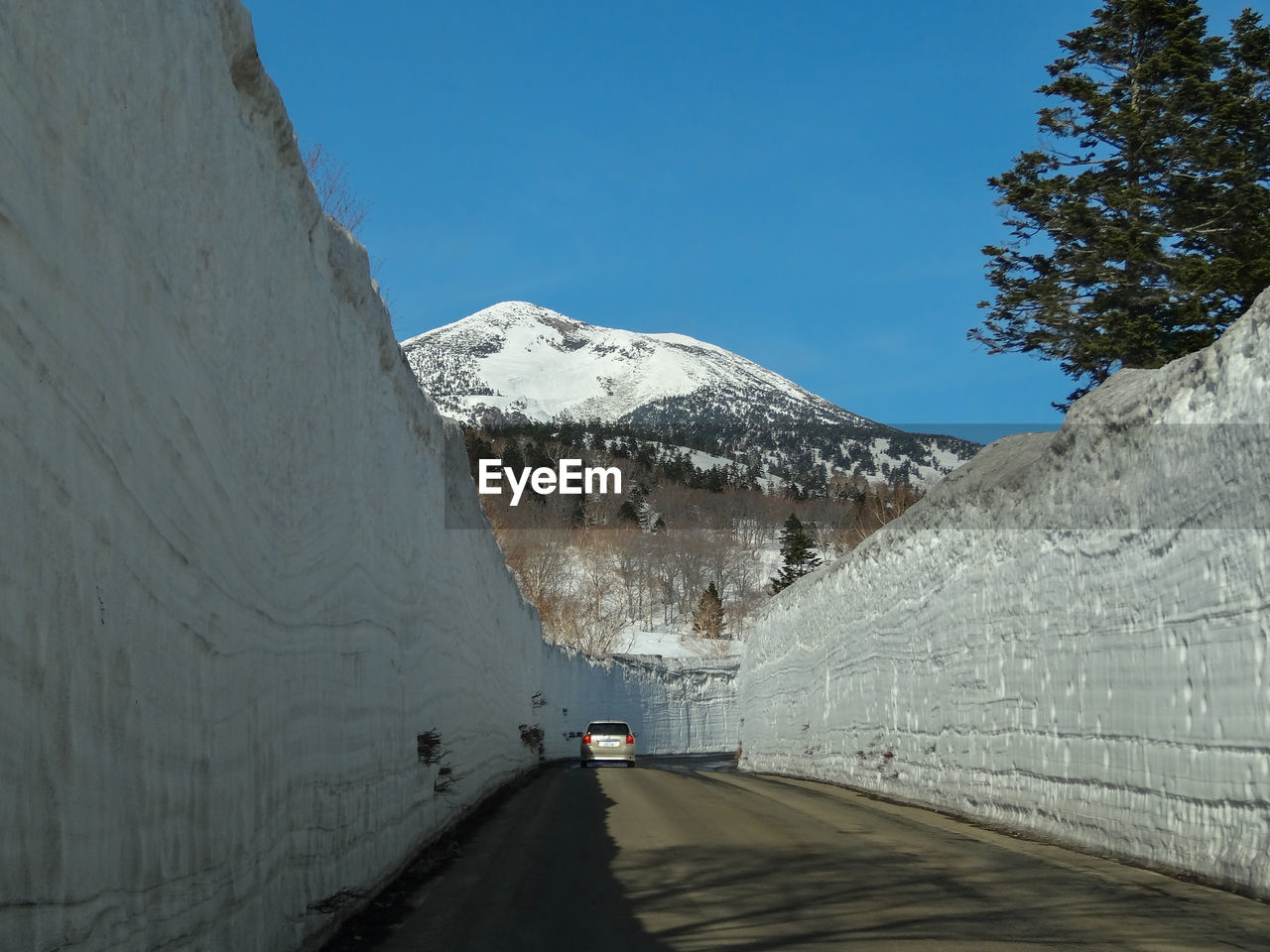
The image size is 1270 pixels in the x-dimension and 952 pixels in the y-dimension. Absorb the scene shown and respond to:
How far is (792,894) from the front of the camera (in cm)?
825

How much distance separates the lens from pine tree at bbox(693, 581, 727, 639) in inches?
3578

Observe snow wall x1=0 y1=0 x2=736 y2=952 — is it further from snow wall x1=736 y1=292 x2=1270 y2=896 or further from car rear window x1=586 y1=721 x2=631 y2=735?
car rear window x1=586 y1=721 x2=631 y2=735

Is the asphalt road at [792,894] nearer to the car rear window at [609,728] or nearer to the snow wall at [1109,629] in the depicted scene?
the snow wall at [1109,629]

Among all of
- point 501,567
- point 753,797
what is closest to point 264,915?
point 753,797

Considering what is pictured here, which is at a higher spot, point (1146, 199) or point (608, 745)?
point (1146, 199)

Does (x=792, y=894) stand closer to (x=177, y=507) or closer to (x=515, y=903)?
(x=515, y=903)

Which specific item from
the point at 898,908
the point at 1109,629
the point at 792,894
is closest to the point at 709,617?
the point at 1109,629

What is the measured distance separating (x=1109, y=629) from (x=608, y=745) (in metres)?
23.8

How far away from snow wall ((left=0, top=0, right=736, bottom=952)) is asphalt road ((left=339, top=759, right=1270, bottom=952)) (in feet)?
3.49

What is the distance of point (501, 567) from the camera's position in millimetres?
23469

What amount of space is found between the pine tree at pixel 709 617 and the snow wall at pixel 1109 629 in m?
71.9

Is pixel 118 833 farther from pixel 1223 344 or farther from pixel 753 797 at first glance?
pixel 753 797

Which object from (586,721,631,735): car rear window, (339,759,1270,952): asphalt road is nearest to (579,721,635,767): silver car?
(586,721,631,735): car rear window

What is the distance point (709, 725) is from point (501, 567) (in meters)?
37.4
